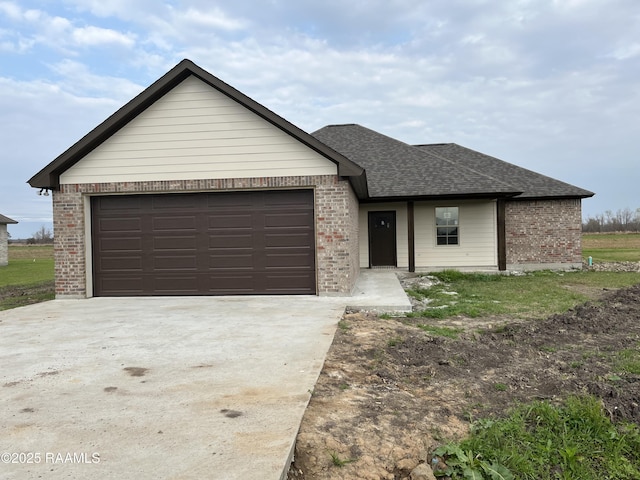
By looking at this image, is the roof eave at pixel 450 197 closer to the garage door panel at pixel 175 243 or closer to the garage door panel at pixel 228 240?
the garage door panel at pixel 228 240

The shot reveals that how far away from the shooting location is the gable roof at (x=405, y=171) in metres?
14.8

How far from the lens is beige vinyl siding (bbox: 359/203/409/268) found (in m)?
16.4

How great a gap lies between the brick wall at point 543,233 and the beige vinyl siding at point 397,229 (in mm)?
3834

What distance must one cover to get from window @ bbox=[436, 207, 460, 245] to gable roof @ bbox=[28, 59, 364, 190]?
7826 millimetres

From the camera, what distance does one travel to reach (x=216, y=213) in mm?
9852

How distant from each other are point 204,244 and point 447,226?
32.1ft

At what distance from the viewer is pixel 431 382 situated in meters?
4.24

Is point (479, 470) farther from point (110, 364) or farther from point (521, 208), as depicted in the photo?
point (521, 208)

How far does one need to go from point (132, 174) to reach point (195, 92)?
7.49 ft

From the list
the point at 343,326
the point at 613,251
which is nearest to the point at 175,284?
the point at 343,326

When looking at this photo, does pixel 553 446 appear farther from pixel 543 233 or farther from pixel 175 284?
pixel 543 233

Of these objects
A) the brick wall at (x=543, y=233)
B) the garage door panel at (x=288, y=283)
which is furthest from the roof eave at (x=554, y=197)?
the garage door panel at (x=288, y=283)

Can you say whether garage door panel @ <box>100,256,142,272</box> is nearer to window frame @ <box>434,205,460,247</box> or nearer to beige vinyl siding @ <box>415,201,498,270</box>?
beige vinyl siding @ <box>415,201,498,270</box>

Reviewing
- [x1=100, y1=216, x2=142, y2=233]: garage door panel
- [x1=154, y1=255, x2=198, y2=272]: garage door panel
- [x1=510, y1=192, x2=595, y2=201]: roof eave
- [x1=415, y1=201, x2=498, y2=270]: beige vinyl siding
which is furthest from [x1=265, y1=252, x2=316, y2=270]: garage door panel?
[x1=510, y1=192, x2=595, y2=201]: roof eave
